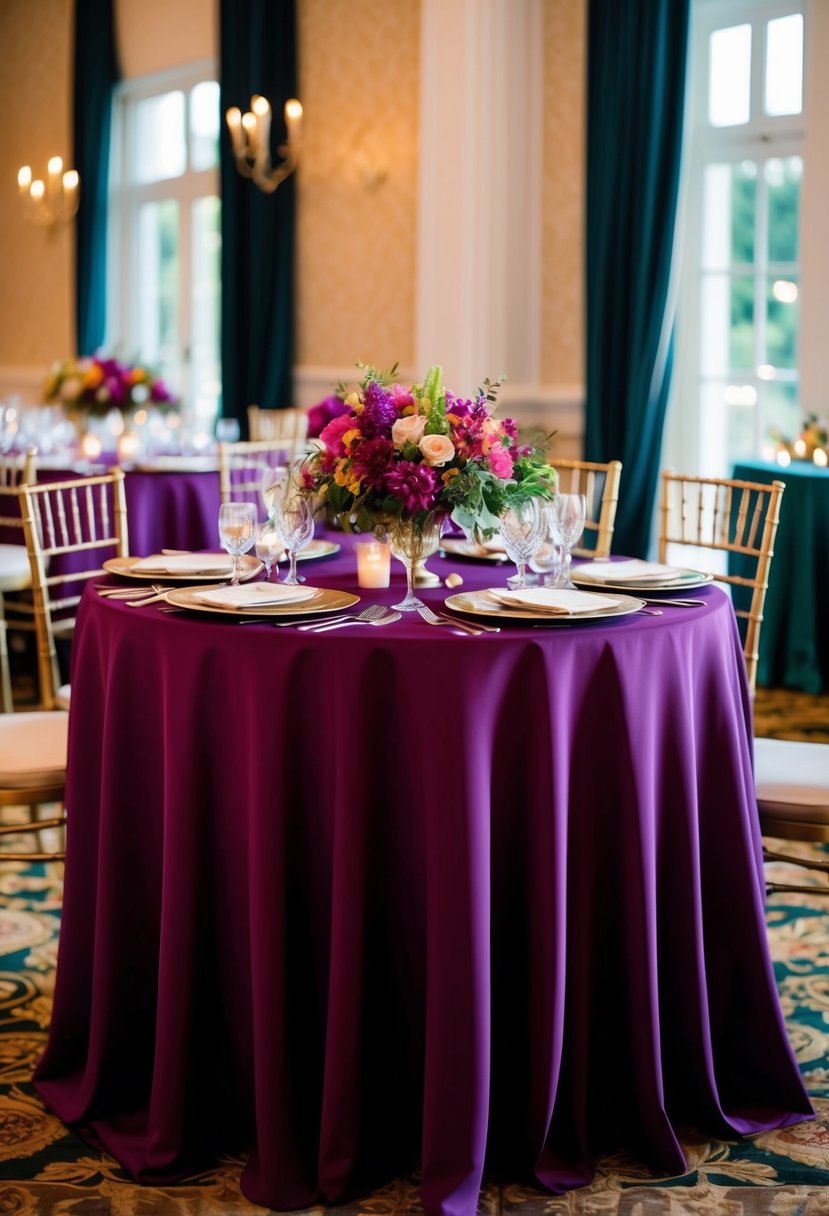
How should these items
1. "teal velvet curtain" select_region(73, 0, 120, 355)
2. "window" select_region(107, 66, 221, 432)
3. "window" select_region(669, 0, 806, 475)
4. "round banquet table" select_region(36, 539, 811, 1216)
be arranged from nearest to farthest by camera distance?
"round banquet table" select_region(36, 539, 811, 1216), "window" select_region(669, 0, 806, 475), "window" select_region(107, 66, 221, 432), "teal velvet curtain" select_region(73, 0, 120, 355)

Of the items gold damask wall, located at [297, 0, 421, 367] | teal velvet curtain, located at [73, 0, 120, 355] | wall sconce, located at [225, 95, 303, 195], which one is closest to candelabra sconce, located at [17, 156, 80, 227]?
teal velvet curtain, located at [73, 0, 120, 355]

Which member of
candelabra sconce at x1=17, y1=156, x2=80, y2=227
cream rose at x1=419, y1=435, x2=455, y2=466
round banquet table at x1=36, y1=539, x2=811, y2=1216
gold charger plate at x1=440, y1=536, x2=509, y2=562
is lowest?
round banquet table at x1=36, y1=539, x2=811, y2=1216

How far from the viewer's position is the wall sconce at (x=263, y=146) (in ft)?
23.4

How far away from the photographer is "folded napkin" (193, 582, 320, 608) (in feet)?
7.38

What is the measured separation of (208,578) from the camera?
8.73ft

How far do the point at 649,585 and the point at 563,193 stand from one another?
4.61 meters

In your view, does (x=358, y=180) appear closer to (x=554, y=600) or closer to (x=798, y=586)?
(x=798, y=586)

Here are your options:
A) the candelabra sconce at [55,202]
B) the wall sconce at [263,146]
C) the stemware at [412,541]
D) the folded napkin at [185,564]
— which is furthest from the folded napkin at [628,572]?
the candelabra sconce at [55,202]

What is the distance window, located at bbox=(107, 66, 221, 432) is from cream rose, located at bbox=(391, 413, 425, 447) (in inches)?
258

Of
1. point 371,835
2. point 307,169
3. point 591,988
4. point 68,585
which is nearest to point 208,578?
point 371,835

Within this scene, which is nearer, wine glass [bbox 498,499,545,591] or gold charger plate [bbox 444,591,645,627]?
gold charger plate [bbox 444,591,645,627]

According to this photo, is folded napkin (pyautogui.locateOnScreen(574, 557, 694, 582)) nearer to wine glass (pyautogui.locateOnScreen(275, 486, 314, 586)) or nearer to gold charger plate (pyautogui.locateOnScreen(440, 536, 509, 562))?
gold charger plate (pyautogui.locateOnScreen(440, 536, 509, 562))

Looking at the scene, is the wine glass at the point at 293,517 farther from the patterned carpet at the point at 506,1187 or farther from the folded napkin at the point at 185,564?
the patterned carpet at the point at 506,1187

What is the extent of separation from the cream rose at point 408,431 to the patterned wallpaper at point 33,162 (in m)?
8.17
